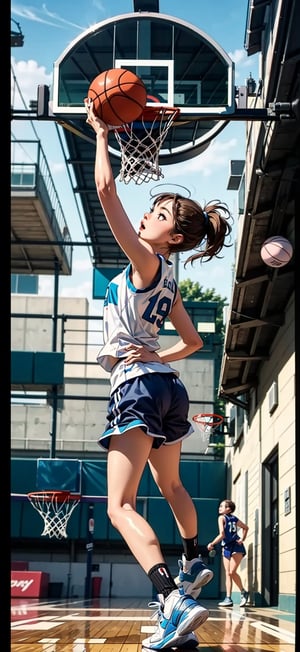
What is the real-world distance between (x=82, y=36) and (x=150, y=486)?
16.9 m

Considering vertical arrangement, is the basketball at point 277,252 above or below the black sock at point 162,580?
above

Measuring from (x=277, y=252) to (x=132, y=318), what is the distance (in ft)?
22.6

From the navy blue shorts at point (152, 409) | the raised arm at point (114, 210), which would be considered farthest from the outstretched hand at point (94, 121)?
the navy blue shorts at point (152, 409)

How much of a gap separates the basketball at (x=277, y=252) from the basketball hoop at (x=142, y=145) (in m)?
3.06

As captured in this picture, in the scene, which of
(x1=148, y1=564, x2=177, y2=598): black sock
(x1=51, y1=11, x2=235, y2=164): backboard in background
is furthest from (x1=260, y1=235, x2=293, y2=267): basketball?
(x1=148, y1=564, x2=177, y2=598): black sock

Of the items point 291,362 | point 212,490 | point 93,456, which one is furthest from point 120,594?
point 291,362

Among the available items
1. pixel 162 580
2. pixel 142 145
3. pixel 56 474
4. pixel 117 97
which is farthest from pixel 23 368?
pixel 162 580

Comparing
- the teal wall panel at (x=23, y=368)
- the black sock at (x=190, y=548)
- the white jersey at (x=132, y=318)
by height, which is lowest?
the black sock at (x=190, y=548)

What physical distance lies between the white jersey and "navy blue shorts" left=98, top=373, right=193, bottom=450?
0.05 meters

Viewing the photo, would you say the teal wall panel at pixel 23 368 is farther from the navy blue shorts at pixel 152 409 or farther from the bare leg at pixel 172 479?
the navy blue shorts at pixel 152 409

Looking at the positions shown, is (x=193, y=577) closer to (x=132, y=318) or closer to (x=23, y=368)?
(x=132, y=318)

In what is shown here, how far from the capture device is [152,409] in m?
3.36

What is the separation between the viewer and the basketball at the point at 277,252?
1013cm

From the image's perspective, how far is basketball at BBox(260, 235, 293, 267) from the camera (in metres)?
10.1
